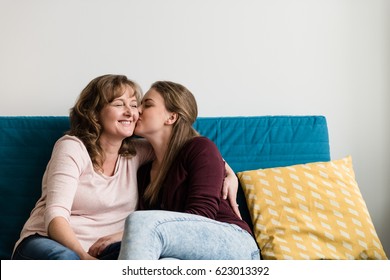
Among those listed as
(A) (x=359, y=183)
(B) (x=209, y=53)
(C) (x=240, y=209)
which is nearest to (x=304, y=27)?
(B) (x=209, y=53)

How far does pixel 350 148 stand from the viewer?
257 centimetres

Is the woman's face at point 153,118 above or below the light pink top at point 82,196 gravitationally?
above

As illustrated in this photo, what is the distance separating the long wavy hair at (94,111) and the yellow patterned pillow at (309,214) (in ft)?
1.81

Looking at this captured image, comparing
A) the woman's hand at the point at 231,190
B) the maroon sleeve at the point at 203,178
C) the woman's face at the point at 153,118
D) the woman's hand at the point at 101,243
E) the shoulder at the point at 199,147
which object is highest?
the woman's face at the point at 153,118

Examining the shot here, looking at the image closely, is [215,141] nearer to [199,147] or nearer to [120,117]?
[199,147]

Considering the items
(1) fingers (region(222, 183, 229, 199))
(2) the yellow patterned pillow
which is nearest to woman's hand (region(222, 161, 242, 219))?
(1) fingers (region(222, 183, 229, 199))

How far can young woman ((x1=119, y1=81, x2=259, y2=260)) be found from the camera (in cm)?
151

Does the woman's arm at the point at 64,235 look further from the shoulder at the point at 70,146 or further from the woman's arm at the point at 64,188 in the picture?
the shoulder at the point at 70,146

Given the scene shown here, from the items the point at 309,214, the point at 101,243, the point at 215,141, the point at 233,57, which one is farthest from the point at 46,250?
the point at 233,57

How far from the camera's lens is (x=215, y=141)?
226 cm

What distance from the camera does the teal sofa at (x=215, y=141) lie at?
84.5 inches

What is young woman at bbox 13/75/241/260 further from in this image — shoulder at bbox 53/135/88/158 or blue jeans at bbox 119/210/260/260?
blue jeans at bbox 119/210/260/260

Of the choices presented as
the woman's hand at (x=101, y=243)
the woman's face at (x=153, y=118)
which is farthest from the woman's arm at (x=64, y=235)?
the woman's face at (x=153, y=118)
